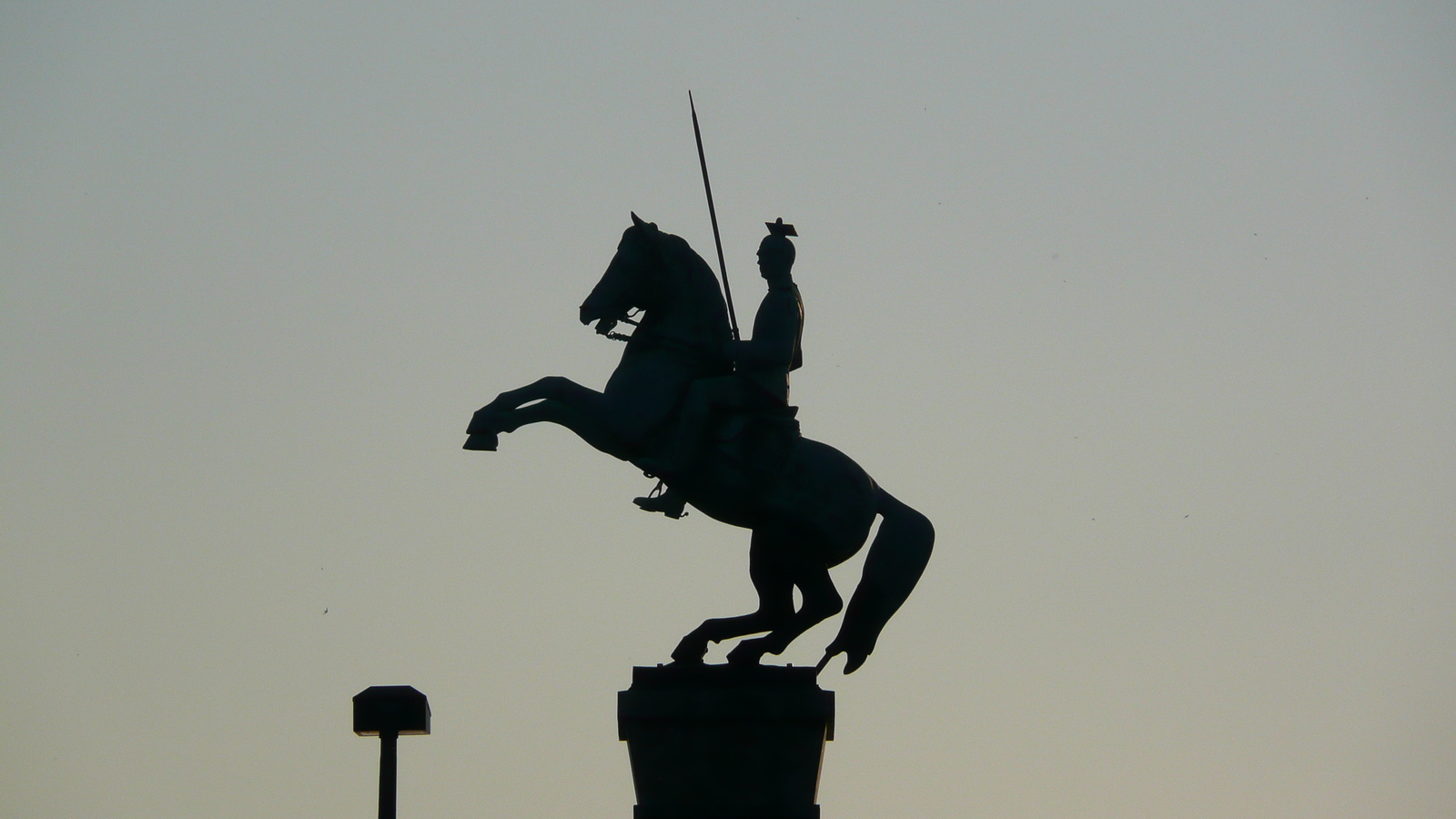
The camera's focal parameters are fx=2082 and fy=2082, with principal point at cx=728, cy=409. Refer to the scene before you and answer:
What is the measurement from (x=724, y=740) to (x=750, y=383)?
2012 millimetres

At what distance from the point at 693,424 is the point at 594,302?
0.98 metres

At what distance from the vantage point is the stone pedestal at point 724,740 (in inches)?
454

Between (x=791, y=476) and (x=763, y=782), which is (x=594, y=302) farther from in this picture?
(x=763, y=782)

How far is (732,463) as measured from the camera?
11.8 meters

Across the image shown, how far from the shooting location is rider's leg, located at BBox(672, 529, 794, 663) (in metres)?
11.9

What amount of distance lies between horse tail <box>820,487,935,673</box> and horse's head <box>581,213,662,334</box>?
195 cm

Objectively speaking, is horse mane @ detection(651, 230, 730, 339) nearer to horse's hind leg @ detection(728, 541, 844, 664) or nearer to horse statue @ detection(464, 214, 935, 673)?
horse statue @ detection(464, 214, 935, 673)

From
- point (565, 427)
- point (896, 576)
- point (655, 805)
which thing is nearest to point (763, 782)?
point (655, 805)

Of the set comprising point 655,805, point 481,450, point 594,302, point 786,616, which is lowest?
point 655,805

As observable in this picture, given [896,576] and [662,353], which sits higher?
[662,353]

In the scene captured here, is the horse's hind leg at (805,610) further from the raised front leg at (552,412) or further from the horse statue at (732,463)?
the raised front leg at (552,412)

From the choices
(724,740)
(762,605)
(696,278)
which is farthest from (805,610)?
(696,278)

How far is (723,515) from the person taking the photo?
39.0 feet

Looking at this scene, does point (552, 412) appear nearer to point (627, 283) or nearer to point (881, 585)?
point (627, 283)
